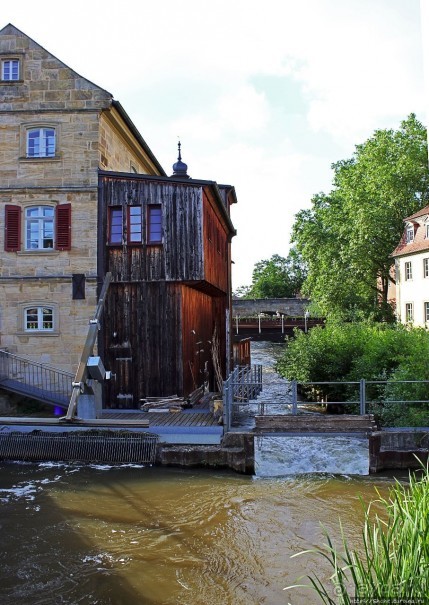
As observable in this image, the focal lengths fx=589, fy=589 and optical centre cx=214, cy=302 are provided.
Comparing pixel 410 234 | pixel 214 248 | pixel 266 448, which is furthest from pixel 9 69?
pixel 410 234

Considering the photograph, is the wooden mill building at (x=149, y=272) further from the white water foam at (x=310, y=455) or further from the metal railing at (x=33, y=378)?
the white water foam at (x=310, y=455)

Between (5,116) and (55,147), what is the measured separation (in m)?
1.68

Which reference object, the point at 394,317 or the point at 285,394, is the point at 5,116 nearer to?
the point at 285,394

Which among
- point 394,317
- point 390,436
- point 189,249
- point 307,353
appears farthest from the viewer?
point 394,317

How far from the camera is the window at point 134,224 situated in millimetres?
16266

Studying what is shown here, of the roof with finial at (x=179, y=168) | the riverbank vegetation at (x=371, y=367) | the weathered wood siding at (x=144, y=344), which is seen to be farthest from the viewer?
the roof with finial at (x=179, y=168)

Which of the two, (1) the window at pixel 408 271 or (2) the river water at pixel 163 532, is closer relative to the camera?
(2) the river water at pixel 163 532

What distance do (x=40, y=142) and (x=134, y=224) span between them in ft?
→ 12.1

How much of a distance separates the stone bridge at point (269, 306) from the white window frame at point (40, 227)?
46.3 metres

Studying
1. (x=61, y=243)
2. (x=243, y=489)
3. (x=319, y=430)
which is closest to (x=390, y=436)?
(x=319, y=430)

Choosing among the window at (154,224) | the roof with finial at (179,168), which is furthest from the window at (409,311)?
A: the window at (154,224)

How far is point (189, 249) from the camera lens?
15.9 metres

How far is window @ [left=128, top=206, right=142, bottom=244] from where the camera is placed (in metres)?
16.3

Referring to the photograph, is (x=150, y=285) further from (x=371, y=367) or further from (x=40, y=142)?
(x=371, y=367)
